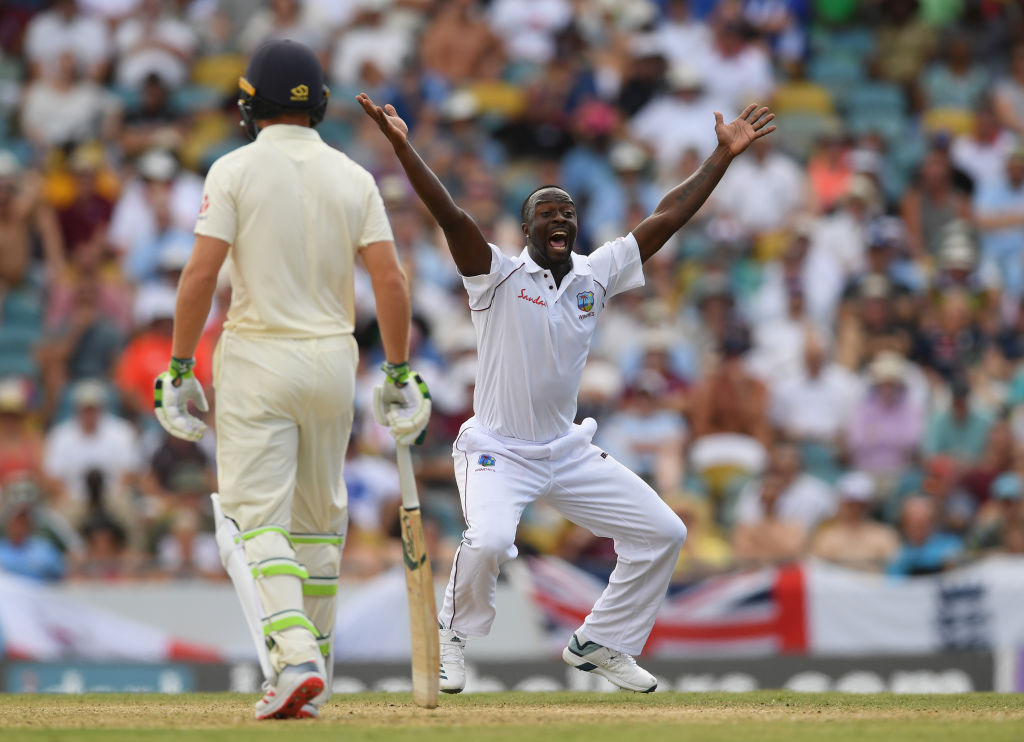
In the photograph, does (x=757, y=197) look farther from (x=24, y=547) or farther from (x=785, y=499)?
(x=24, y=547)

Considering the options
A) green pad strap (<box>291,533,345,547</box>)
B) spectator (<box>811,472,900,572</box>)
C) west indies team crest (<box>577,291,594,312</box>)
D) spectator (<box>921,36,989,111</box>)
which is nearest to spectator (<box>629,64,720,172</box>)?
spectator (<box>921,36,989,111</box>)

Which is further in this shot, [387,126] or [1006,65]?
[1006,65]

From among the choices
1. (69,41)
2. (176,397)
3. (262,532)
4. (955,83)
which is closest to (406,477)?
(262,532)

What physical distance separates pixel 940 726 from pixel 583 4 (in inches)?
497

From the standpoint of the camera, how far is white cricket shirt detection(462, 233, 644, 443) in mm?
7367

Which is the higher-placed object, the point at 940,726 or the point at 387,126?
the point at 387,126

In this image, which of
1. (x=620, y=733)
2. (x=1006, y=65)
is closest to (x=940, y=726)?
(x=620, y=733)

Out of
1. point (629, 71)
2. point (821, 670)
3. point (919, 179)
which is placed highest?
point (629, 71)

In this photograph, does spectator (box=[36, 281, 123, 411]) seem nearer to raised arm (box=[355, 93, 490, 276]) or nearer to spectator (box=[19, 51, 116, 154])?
spectator (box=[19, 51, 116, 154])

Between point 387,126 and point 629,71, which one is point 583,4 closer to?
point 629,71

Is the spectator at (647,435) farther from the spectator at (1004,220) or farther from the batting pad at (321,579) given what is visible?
the batting pad at (321,579)

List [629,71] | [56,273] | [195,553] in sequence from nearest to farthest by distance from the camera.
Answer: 1. [195,553]
2. [56,273]
3. [629,71]

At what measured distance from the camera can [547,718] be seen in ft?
22.1

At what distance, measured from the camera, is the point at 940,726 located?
20.5 ft
